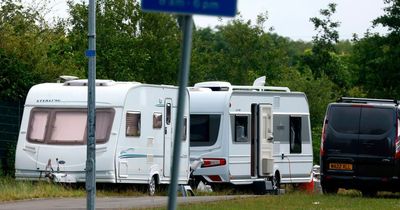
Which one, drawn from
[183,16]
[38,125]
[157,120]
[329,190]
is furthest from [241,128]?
[183,16]

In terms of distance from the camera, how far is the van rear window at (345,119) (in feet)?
82.7

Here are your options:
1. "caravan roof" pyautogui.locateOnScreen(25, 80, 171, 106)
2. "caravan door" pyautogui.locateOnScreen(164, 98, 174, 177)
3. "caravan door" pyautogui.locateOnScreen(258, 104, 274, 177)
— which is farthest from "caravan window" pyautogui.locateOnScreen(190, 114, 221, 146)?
"caravan roof" pyautogui.locateOnScreen(25, 80, 171, 106)

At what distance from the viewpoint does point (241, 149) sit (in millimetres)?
28547

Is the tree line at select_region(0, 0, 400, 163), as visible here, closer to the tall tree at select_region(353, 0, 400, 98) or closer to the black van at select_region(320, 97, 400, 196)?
the tall tree at select_region(353, 0, 400, 98)

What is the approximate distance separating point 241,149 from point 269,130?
1203 millimetres

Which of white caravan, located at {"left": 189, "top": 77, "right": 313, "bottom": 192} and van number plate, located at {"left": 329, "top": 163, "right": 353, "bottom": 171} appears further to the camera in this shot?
white caravan, located at {"left": 189, "top": 77, "right": 313, "bottom": 192}

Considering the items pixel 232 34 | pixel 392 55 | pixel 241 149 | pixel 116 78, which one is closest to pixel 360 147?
pixel 241 149

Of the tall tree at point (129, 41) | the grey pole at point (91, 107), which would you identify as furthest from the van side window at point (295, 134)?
the grey pole at point (91, 107)

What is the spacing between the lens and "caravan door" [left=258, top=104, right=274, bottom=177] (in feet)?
95.4

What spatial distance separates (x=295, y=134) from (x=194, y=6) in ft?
79.2

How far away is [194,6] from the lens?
7012 mm

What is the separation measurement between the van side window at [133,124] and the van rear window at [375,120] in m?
5.09

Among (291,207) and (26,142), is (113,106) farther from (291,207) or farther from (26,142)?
(291,207)

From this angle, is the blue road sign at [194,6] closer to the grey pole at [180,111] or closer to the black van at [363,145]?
the grey pole at [180,111]
